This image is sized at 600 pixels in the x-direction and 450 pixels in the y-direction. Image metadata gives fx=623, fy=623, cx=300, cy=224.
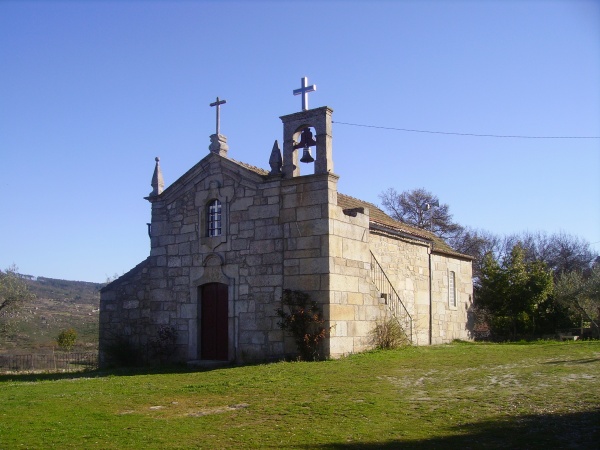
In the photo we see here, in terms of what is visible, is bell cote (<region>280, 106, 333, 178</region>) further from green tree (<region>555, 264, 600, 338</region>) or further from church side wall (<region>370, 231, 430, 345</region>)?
green tree (<region>555, 264, 600, 338</region>)

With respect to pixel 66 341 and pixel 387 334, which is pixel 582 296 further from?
pixel 66 341

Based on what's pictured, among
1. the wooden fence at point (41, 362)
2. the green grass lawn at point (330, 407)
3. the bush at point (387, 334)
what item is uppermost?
the bush at point (387, 334)

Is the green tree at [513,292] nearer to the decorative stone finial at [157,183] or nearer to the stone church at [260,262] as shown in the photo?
the stone church at [260,262]

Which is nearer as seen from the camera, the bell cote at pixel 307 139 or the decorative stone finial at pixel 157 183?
Answer: the bell cote at pixel 307 139

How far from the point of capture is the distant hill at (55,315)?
36.5m

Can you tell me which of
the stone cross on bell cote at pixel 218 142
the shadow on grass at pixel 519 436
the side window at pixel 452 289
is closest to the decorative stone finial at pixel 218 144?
the stone cross on bell cote at pixel 218 142

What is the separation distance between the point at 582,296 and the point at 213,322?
14498 millimetres

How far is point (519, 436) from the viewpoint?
6.96 meters

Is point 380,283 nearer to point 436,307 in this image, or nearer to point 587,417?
point 436,307

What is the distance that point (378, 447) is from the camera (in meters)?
6.84

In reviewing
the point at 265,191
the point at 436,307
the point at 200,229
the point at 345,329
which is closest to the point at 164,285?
the point at 200,229

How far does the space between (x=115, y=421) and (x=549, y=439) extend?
589 cm

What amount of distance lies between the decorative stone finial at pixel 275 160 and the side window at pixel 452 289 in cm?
954

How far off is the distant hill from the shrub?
20.6 m
